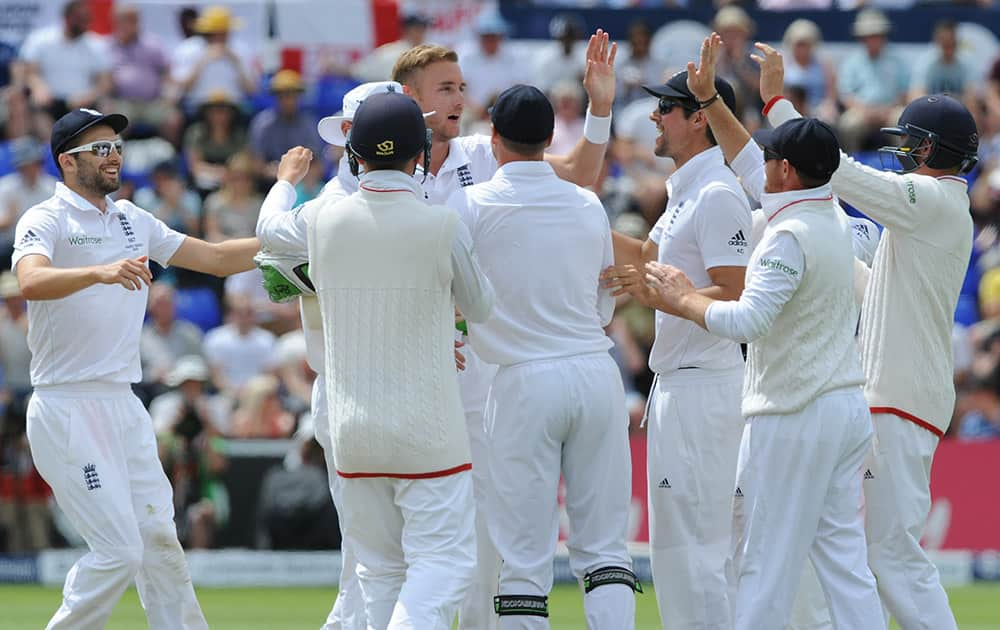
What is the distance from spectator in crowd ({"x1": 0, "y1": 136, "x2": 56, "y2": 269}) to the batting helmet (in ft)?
33.0

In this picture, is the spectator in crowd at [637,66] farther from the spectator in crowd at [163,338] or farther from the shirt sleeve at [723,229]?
the shirt sleeve at [723,229]

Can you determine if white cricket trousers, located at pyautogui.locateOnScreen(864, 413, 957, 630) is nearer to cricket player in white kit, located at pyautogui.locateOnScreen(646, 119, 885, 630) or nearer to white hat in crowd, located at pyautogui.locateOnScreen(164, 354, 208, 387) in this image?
cricket player in white kit, located at pyautogui.locateOnScreen(646, 119, 885, 630)

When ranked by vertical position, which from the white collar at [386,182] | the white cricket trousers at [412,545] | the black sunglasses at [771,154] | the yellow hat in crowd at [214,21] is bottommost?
the white cricket trousers at [412,545]

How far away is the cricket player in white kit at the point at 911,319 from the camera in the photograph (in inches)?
300

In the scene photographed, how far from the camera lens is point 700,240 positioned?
310 inches

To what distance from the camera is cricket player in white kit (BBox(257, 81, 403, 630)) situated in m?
7.51

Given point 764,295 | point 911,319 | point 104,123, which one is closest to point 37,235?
point 104,123

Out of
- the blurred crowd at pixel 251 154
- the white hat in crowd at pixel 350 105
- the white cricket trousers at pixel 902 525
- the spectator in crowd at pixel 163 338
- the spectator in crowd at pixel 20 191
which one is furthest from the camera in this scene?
the spectator in crowd at pixel 20 191

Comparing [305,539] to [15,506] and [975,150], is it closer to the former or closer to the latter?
[15,506]

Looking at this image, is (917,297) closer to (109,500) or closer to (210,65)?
(109,500)

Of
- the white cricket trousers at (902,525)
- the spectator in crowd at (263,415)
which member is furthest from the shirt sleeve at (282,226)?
the spectator in crowd at (263,415)

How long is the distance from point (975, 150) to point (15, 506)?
360 inches

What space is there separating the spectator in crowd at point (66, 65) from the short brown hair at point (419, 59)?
9.47m

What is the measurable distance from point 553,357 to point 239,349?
832 cm
